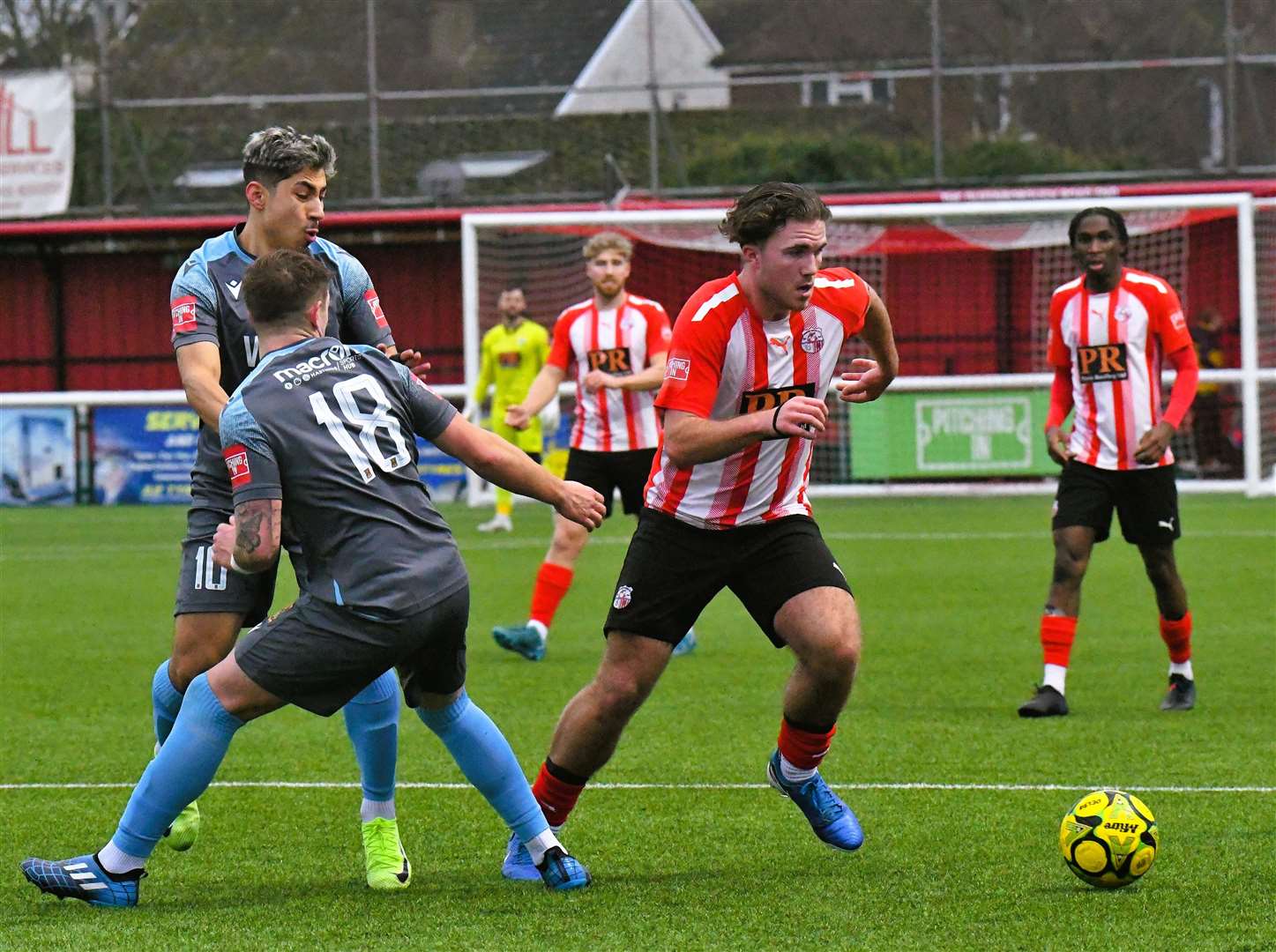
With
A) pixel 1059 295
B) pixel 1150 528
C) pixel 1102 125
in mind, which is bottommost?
pixel 1150 528

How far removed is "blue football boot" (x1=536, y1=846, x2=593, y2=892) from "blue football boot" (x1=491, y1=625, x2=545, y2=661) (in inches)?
185

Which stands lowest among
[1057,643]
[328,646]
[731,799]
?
[731,799]

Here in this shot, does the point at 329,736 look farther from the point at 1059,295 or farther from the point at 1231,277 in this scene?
the point at 1231,277

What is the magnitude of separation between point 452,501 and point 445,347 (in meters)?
4.71

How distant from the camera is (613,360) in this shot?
406 inches

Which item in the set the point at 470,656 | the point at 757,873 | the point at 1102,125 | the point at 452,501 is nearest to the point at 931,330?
the point at 1102,125

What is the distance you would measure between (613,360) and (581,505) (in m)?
5.66

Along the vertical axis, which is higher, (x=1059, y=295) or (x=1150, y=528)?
A: (x=1059, y=295)

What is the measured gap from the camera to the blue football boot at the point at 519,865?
510 centimetres

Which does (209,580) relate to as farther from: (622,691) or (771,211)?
(771,211)

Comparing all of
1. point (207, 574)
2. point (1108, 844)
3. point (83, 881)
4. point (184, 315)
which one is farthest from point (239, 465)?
point (1108, 844)

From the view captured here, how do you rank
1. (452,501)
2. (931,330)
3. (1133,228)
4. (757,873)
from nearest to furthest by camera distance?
(757,873) → (1133,228) → (452,501) → (931,330)

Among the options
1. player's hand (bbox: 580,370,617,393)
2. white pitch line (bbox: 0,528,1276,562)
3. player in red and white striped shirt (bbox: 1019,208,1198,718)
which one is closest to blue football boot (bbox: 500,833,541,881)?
player in red and white striped shirt (bbox: 1019,208,1198,718)

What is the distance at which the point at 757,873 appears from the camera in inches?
204
